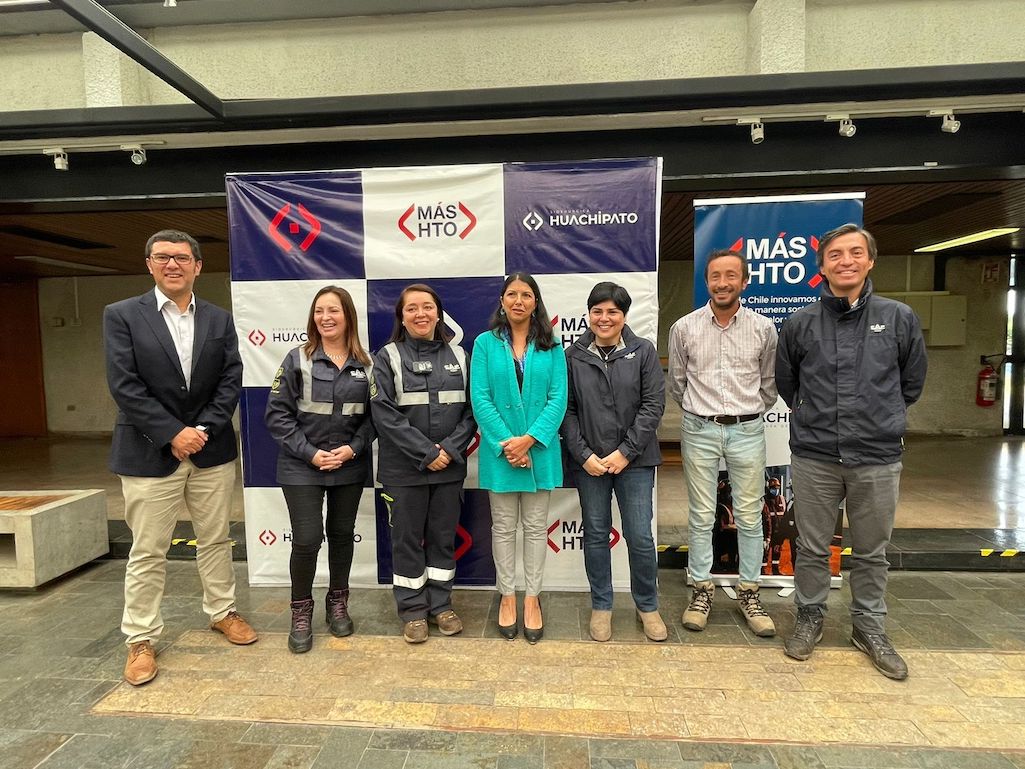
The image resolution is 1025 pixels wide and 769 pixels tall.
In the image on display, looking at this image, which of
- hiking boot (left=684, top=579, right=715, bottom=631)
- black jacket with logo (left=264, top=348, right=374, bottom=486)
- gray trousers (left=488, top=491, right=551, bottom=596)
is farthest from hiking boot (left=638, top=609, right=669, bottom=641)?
black jacket with logo (left=264, top=348, right=374, bottom=486)

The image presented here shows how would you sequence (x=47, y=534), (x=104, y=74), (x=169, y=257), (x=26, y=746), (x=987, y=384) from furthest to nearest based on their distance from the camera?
(x=987, y=384)
(x=104, y=74)
(x=47, y=534)
(x=169, y=257)
(x=26, y=746)

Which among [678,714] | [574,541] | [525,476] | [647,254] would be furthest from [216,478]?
[647,254]

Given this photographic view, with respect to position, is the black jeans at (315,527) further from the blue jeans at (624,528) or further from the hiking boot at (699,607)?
the hiking boot at (699,607)

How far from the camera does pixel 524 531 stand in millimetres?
2865

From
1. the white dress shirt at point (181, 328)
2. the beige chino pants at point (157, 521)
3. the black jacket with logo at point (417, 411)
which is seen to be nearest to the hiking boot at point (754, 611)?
the black jacket with logo at point (417, 411)

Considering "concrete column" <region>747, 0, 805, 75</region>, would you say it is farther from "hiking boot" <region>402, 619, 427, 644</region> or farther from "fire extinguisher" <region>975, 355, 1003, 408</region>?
"fire extinguisher" <region>975, 355, 1003, 408</region>

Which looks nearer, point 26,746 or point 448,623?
point 26,746

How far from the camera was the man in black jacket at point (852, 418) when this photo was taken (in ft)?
8.16

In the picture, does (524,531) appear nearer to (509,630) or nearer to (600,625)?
(509,630)

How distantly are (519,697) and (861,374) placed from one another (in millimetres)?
2060

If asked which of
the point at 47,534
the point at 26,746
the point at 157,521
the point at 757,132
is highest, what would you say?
the point at 757,132

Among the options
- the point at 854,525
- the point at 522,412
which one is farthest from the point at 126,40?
the point at 854,525

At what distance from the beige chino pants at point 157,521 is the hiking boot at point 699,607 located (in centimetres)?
248

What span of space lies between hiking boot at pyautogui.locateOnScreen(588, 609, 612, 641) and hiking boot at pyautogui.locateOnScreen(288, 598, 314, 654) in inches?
55.7
